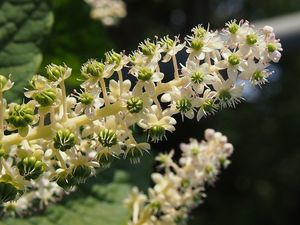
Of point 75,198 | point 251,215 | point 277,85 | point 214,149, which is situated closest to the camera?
point 214,149

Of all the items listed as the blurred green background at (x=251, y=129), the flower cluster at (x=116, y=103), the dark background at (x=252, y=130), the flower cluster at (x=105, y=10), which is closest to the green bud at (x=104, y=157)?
the flower cluster at (x=116, y=103)

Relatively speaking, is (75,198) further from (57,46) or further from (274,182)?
(274,182)

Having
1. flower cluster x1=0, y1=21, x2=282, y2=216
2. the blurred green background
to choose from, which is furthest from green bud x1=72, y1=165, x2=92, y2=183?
the blurred green background

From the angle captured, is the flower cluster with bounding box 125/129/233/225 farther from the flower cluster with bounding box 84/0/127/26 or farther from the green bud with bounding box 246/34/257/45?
the flower cluster with bounding box 84/0/127/26

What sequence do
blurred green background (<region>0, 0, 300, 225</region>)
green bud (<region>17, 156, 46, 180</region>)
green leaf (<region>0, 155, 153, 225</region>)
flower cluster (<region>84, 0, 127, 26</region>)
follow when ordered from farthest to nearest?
1. blurred green background (<region>0, 0, 300, 225</region>)
2. flower cluster (<region>84, 0, 127, 26</region>)
3. green leaf (<region>0, 155, 153, 225</region>)
4. green bud (<region>17, 156, 46, 180</region>)

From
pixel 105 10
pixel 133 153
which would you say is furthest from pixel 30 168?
pixel 105 10

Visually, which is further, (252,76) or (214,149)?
(214,149)

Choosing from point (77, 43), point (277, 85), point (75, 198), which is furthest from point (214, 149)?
point (277, 85)
